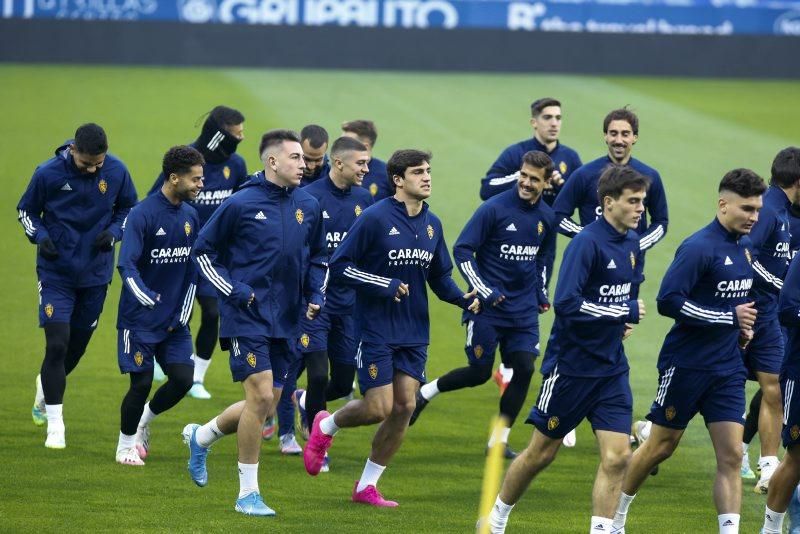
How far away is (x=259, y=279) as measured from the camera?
972 cm

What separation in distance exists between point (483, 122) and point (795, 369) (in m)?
22.0

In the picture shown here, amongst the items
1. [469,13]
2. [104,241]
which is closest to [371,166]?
[104,241]

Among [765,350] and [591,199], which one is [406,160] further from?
[765,350]

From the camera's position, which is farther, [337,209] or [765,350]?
[337,209]

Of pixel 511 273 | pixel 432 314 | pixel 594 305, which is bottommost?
pixel 432 314

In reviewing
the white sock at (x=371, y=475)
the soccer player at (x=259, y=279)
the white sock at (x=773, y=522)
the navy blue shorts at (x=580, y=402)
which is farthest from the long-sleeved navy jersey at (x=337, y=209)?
the white sock at (x=773, y=522)

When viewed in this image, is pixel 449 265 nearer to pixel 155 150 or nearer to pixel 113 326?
pixel 113 326

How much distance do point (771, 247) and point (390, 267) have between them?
287 centimetres

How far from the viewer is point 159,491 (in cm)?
1022

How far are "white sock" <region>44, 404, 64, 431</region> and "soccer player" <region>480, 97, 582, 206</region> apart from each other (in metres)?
4.11

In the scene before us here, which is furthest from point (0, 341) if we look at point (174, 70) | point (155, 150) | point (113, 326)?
point (174, 70)

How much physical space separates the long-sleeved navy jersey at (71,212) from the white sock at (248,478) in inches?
108

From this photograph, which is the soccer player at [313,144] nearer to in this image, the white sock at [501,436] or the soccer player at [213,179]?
the soccer player at [213,179]

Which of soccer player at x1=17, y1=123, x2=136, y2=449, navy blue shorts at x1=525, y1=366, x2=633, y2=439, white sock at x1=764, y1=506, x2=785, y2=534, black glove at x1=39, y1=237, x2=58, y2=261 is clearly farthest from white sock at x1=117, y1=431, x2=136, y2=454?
white sock at x1=764, y1=506, x2=785, y2=534
